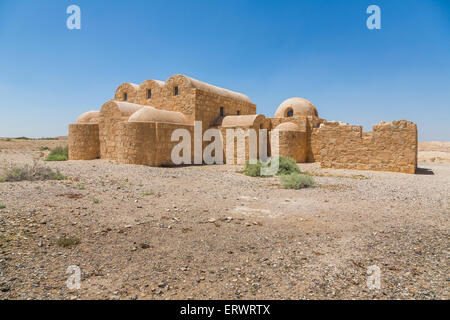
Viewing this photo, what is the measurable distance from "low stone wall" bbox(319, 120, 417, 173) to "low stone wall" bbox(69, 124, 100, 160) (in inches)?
512

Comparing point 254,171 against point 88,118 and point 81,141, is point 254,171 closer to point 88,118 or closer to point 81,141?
point 81,141

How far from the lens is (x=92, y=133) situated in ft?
47.8

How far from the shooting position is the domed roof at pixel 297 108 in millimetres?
17750

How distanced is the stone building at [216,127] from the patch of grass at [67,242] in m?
8.83

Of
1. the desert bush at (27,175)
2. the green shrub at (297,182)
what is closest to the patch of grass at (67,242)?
the desert bush at (27,175)

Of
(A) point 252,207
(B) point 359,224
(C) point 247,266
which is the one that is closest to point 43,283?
(C) point 247,266

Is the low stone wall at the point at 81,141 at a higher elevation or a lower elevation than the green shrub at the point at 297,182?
higher

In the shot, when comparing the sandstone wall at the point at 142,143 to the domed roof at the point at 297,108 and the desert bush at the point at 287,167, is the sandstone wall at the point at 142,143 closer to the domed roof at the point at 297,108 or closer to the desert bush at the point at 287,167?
the desert bush at the point at 287,167

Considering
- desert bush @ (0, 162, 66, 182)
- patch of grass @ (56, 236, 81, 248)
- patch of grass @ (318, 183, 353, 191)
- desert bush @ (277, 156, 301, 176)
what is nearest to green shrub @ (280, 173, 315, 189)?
patch of grass @ (318, 183, 353, 191)

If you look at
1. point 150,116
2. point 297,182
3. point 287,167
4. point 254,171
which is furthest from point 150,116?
point 297,182

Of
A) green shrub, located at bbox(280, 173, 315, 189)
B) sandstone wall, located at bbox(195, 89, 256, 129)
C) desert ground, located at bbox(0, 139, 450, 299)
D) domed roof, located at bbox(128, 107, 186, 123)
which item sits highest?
sandstone wall, located at bbox(195, 89, 256, 129)

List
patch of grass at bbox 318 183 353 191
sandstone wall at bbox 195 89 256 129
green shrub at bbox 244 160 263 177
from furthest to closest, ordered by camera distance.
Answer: sandstone wall at bbox 195 89 256 129 → green shrub at bbox 244 160 263 177 → patch of grass at bbox 318 183 353 191

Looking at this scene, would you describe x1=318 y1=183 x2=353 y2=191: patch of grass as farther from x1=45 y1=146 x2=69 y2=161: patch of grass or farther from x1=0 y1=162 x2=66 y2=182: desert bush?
x1=45 y1=146 x2=69 y2=161: patch of grass

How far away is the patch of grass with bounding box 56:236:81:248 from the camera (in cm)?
308
